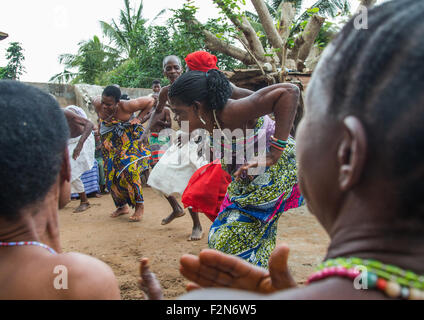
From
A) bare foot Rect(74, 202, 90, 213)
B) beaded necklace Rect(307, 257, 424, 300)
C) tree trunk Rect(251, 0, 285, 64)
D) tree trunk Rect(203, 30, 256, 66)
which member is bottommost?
bare foot Rect(74, 202, 90, 213)

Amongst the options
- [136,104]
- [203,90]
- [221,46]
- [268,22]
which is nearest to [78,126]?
[136,104]

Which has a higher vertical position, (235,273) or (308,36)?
(308,36)

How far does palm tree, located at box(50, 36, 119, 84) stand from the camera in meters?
16.5

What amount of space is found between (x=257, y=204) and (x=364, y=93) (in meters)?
1.97

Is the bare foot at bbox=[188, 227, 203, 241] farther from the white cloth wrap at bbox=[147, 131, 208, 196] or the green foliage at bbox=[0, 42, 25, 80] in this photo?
the green foliage at bbox=[0, 42, 25, 80]

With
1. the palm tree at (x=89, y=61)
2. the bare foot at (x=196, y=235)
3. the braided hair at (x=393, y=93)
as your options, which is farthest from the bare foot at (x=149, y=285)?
the palm tree at (x=89, y=61)

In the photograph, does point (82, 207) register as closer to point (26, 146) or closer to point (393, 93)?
point (26, 146)

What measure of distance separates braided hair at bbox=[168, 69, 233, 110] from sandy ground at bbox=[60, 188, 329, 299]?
5.02 feet

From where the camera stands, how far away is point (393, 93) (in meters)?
0.55

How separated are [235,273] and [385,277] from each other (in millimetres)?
420

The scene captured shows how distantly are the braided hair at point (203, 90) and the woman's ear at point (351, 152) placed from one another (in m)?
2.00

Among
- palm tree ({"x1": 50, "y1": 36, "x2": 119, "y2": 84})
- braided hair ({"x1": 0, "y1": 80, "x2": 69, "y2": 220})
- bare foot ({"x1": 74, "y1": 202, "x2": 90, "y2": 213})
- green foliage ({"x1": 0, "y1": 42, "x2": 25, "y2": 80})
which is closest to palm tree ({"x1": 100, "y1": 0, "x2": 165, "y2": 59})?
palm tree ({"x1": 50, "y1": 36, "x2": 119, "y2": 84})

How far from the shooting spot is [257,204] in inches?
99.3
